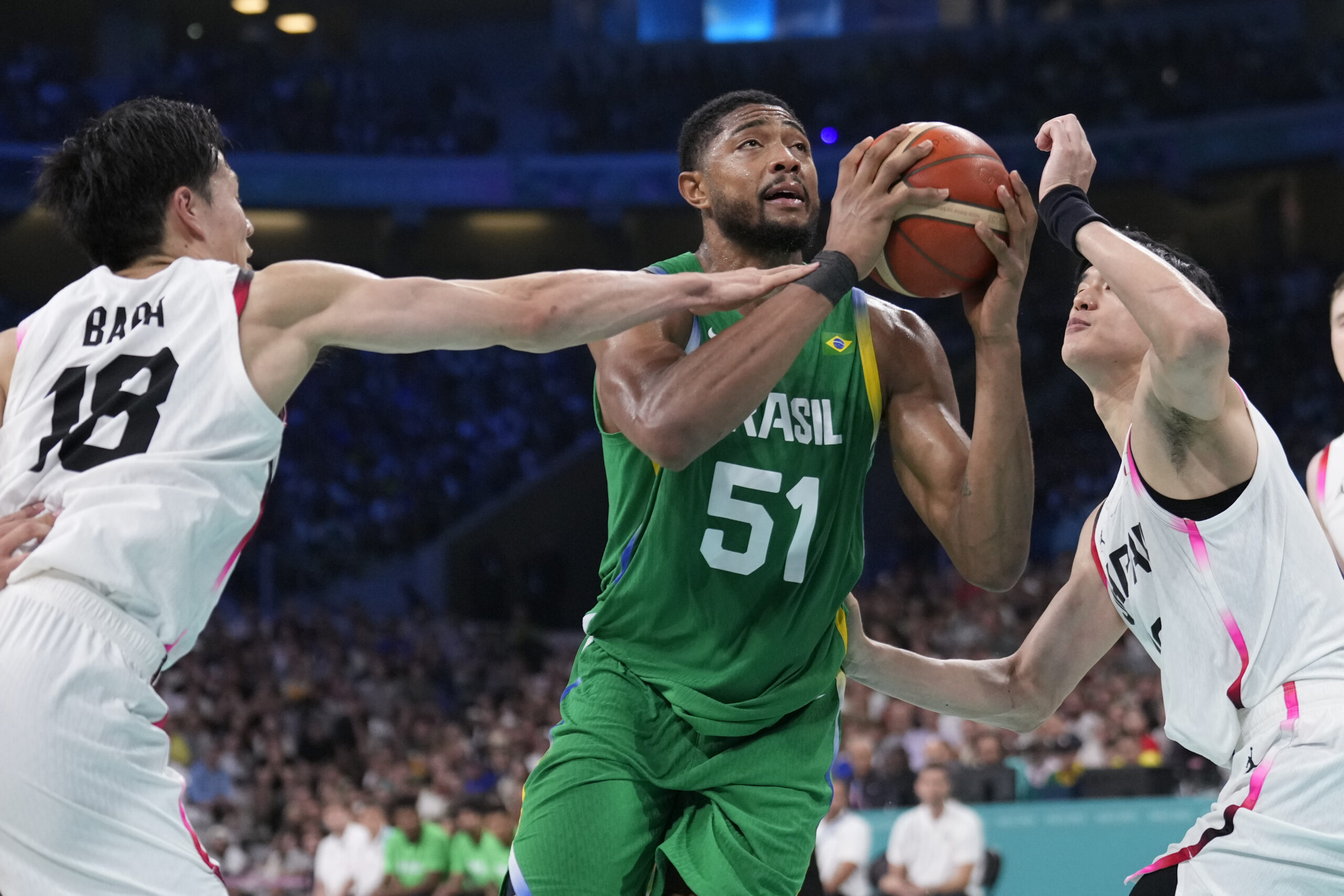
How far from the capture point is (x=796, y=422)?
3725 millimetres

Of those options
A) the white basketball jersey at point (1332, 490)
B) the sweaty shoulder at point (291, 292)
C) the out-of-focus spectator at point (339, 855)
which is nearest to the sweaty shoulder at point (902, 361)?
the white basketball jersey at point (1332, 490)

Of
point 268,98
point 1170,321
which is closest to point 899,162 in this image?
point 1170,321

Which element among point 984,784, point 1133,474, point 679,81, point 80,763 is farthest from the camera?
point 679,81

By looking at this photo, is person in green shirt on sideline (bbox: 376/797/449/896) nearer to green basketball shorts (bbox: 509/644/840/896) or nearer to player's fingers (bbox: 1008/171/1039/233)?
green basketball shorts (bbox: 509/644/840/896)

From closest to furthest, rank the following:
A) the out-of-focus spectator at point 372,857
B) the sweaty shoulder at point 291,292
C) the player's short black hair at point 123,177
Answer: the sweaty shoulder at point 291,292 < the player's short black hair at point 123,177 < the out-of-focus spectator at point 372,857

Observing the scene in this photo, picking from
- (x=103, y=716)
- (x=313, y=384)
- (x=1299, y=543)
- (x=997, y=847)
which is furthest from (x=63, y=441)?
(x=313, y=384)

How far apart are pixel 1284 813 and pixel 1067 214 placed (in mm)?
1542

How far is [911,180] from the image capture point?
3.69 metres

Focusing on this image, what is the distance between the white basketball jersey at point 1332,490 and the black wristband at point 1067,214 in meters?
1.27

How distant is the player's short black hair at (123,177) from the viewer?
3260mm

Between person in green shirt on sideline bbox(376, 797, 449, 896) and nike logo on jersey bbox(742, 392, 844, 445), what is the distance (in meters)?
7.88

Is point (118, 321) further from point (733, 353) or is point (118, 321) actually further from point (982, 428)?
point (982, 428)

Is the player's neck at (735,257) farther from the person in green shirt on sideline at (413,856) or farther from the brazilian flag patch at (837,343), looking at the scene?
the person in green shirt on sideline at (413,856)

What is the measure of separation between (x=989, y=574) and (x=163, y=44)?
2372 centimetres
